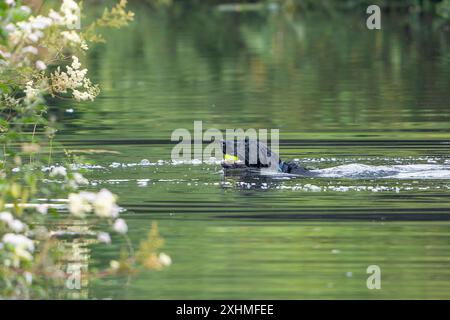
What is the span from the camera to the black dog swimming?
47.8 ft

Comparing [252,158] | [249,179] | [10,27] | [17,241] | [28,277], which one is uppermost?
[10,27]

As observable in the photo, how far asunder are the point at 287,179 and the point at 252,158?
61cm

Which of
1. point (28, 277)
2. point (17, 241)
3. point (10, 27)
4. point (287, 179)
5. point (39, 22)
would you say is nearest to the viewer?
point (17, 241)

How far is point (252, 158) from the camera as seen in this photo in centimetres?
1470

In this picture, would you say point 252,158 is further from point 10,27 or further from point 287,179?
point 10,27

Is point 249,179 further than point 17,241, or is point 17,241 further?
point 249,179

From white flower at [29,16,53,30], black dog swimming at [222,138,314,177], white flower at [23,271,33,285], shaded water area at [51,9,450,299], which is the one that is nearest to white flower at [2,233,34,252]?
white flower at [23,271,33,285]

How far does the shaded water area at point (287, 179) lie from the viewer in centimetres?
973

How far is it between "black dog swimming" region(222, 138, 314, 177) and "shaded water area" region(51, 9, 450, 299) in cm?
24

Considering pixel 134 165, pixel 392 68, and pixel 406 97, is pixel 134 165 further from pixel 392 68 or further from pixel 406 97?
pixel 392 68

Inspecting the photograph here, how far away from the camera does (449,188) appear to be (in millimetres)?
13570

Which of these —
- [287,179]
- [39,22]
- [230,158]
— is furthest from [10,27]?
[230,158]

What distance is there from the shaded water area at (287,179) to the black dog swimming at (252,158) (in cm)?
24
